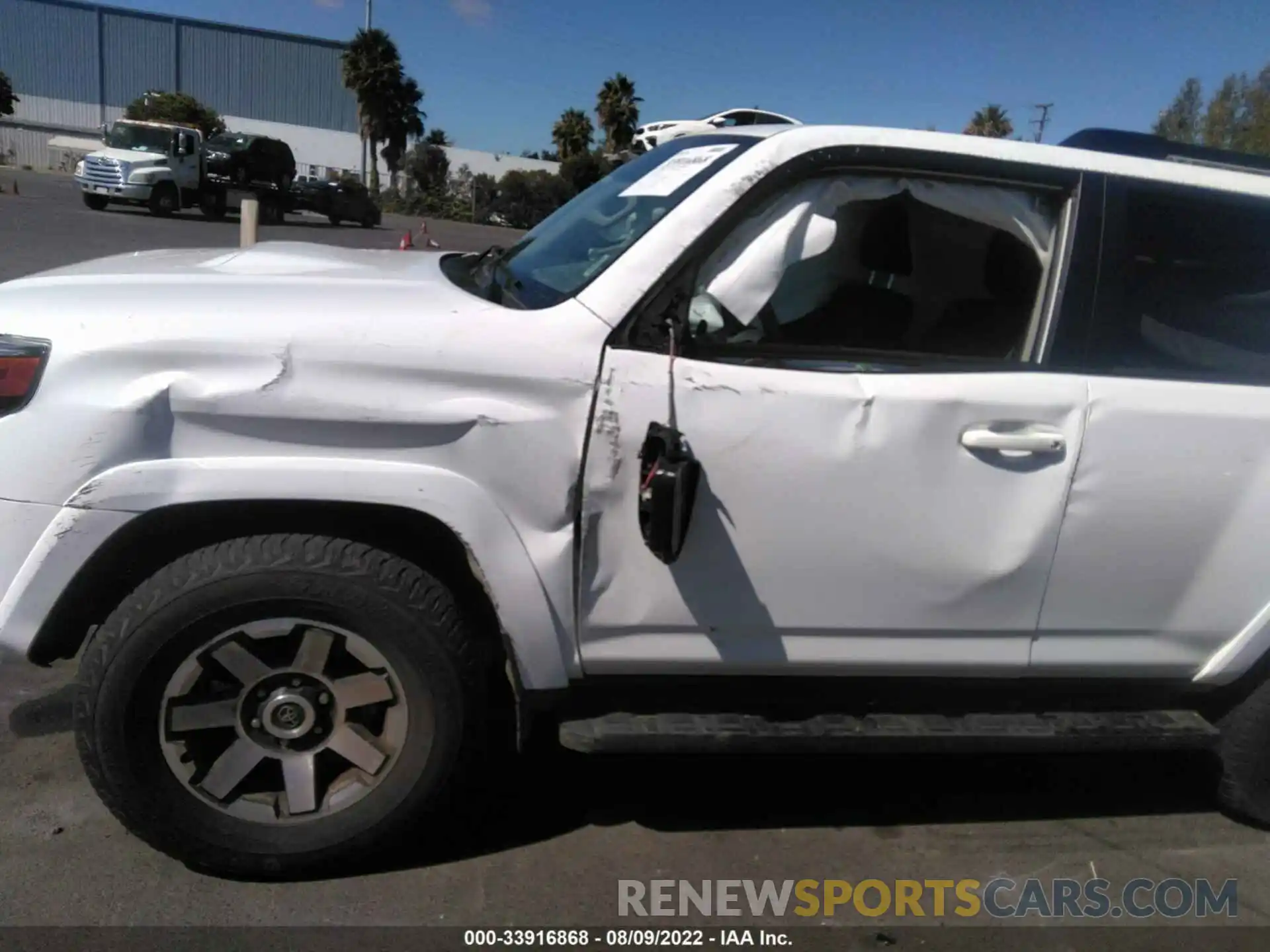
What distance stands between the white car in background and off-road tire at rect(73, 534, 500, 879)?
1684mm

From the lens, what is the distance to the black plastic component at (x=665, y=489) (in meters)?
2.31

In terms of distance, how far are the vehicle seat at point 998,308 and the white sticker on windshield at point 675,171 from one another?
0.75m

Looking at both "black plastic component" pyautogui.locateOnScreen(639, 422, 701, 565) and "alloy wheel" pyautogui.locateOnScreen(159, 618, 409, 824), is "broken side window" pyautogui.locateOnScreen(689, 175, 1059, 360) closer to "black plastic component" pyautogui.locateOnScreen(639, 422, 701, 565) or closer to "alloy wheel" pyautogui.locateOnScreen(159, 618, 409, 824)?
"black plastic component" pyautogui.locateOnScreen(639, 422, 701, 565)

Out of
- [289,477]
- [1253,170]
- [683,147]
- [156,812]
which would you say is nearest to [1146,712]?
[1253,170]

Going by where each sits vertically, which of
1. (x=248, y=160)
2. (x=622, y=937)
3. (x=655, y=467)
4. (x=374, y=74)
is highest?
(x=374, y=74)

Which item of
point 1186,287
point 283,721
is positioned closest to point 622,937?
point 283,721

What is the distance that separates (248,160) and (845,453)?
29.1 meters

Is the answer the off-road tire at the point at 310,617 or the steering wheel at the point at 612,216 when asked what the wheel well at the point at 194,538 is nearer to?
the off-road tire at the point at 310,617

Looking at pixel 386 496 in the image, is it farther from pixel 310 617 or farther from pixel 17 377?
pixel 17 377

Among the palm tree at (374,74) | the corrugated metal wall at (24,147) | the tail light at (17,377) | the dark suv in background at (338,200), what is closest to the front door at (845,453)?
the tail light at (17,377)

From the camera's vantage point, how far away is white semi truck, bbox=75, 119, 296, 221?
2383cm

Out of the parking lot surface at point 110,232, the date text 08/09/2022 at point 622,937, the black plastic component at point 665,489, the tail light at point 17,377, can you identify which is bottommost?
the date text 08/09/2022 at point 622,937

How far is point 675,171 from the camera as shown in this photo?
2.89 metres

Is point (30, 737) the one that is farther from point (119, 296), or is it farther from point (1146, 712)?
point (1146, 712)
